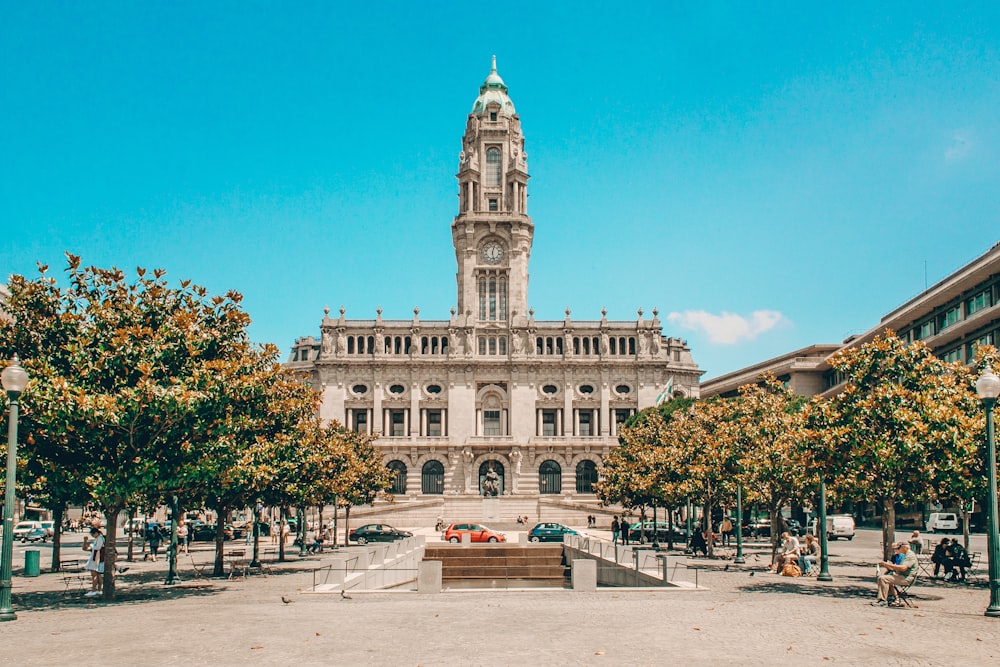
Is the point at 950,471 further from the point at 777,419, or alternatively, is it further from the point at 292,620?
the point at 292,620

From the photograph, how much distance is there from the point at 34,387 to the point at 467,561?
26118 mm

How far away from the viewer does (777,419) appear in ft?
142

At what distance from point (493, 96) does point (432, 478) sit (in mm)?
46389

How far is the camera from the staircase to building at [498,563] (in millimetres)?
46469

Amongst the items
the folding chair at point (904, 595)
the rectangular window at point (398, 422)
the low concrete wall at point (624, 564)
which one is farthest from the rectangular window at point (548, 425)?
the folding chair at point (904, 595)

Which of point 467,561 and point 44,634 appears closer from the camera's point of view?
point 44,634

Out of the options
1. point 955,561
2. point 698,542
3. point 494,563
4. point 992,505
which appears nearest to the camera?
point 992,505

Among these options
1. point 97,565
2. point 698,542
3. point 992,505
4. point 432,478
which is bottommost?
point 698,542

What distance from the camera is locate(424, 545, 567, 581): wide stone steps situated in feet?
153

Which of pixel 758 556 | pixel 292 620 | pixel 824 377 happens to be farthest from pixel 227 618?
pixel 824 377

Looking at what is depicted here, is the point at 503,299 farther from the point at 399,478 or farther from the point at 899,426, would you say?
the point at 899,426

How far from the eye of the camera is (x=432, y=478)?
10606cm

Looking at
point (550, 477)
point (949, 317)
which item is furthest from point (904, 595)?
point (550, 477)

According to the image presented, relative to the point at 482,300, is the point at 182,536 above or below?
below
